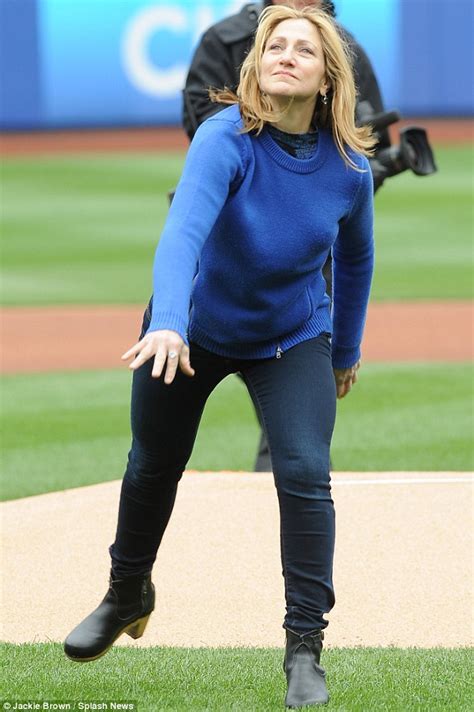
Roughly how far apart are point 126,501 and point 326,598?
0.67 m

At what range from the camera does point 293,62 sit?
12.3 ft

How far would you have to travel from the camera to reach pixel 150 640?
15.2 feet

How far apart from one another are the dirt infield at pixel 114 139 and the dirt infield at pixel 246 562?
911 inches

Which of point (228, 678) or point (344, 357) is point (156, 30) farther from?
point (228, 678)

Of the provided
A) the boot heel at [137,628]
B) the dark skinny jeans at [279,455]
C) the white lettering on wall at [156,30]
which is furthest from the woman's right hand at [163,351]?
the white lettering on wall at [156,30]

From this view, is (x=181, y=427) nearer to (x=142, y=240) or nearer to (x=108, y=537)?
(x=108, y=537)

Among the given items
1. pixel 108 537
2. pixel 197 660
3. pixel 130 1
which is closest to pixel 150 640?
pixel 197 660

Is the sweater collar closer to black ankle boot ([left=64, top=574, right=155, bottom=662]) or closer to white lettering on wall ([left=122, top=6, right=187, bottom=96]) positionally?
black ankle boot ([left=64, top=574, right=155, bottom=662])

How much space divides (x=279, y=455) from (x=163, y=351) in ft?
1.94

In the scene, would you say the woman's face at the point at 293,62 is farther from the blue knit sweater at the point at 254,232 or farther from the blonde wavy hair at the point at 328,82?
the blue knit sweater at the point at 254,232

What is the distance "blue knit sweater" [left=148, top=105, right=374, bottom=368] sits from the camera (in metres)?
3.56

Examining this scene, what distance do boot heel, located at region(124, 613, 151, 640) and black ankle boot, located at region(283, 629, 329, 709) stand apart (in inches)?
24.4

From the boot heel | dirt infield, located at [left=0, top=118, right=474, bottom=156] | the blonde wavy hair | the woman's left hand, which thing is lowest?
dirt infield, located at [left=0, top=118, right=474, bottom=156]

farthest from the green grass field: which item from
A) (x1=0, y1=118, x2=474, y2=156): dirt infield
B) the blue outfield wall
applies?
(x1=0, y1=118, x2=474, y2=156): dirt infield
